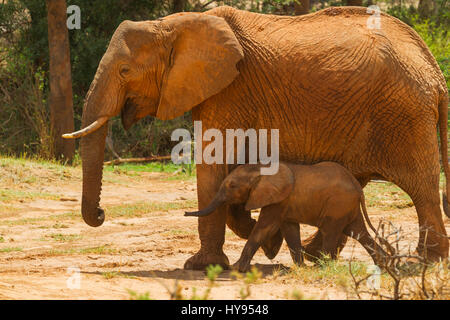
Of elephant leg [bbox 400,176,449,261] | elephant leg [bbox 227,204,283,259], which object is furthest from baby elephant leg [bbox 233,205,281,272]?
elephant leg [bbox 400,176,449,261]

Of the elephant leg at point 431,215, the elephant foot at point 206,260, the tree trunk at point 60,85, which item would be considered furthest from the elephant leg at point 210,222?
the tree trunk at point 60,85

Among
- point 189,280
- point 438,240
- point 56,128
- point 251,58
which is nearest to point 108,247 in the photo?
point 189,280

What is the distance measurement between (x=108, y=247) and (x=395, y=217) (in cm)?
402

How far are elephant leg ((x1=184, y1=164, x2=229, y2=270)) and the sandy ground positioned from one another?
0.18 meters

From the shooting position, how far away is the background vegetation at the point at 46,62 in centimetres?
1647

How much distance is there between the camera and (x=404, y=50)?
718 centimetres

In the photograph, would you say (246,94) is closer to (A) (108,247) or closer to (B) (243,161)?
(B) (243,161)

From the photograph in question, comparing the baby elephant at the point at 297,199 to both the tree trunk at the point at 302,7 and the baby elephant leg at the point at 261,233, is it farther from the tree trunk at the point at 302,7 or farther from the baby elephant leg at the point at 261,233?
the tree trunk at the point at 302,7

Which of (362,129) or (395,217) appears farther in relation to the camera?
(395,217)

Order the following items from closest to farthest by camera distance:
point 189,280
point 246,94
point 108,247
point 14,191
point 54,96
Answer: point 189,280 → point 246,94 → point 108,247 → point 14,191 → point 54,96

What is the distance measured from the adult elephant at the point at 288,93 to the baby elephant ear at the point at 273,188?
0.39 m

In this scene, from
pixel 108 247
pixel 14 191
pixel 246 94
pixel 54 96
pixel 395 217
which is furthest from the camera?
pixel 54 96

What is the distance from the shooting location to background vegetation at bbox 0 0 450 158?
54.0 feet

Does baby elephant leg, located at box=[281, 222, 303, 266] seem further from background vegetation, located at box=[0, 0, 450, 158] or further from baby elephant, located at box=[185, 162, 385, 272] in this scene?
background vegetation, located at box=[0, 0, 450, 158]
